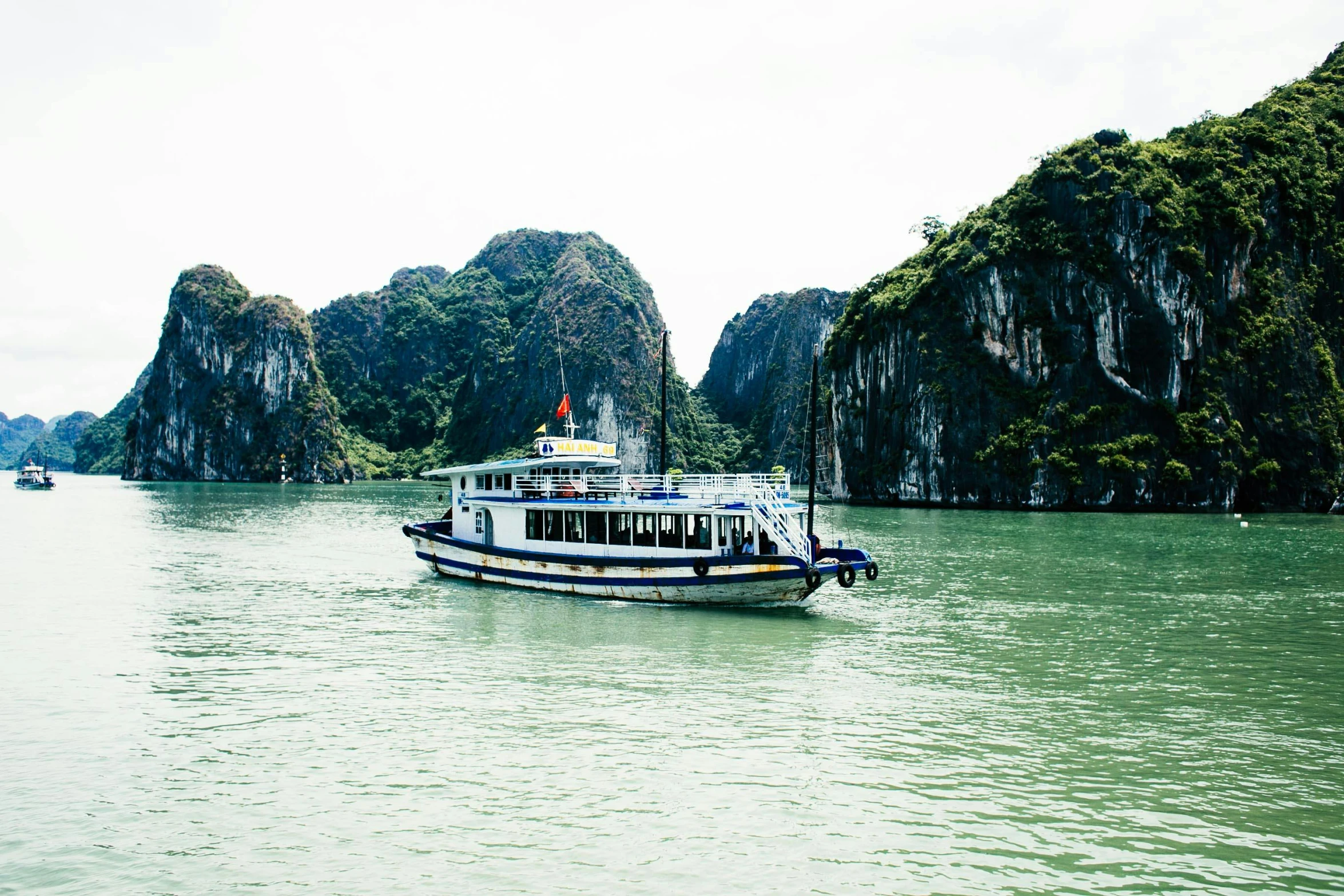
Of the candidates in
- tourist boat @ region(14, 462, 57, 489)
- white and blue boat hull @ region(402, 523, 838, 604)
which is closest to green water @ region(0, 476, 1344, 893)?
white and blue boat hull @ region(402, 523, 838, 604)

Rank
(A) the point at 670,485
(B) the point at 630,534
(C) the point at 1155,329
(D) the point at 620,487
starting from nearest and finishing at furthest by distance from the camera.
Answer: (B) the point at 630,534, (A) the point at 670,485, (D) the point at 620,487, (C) the point at 1155,329

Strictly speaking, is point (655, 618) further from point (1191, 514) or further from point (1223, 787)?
point (1191, 514)

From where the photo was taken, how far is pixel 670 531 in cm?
2909

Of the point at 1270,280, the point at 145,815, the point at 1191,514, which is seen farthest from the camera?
the point at 1270,280

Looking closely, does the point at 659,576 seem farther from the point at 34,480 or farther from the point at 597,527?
the point at 34,480

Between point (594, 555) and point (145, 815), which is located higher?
point (594, 555)

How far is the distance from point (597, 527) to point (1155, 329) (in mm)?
75786

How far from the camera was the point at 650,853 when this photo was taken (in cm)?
1165

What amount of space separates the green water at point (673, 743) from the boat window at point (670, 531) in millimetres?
2248

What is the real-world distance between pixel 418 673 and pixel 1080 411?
83557mm

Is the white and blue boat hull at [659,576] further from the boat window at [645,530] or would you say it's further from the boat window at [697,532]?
the boat window at [645,530]

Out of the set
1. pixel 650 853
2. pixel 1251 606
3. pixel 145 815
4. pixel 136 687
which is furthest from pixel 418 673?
pixel 1251 606

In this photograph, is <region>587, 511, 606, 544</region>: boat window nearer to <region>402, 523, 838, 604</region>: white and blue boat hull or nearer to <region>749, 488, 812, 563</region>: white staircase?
<region>402, 523, 838, 604</region>: white and blue boat hull

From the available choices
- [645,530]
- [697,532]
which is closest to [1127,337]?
[697,532]
